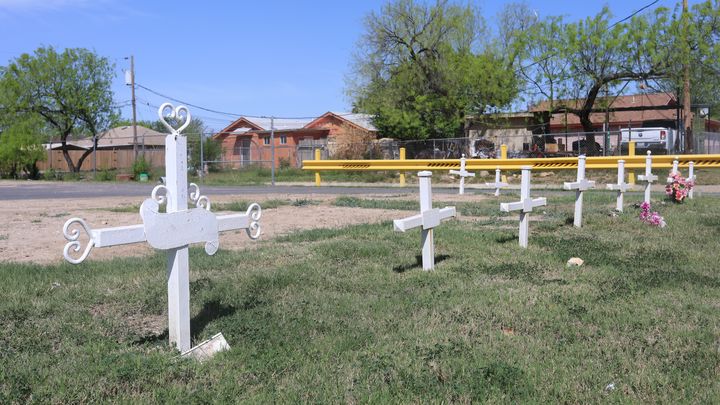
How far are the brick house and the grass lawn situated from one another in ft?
103

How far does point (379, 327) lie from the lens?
497cm

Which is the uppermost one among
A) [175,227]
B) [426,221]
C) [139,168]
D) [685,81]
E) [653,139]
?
[685,81]

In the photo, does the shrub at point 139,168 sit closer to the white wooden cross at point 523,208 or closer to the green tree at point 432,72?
the green tree at point 432,72

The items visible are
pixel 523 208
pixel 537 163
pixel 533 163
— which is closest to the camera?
pixel 523 208

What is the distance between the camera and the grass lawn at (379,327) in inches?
151

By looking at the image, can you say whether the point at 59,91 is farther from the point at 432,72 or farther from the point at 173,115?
the point at 173,115

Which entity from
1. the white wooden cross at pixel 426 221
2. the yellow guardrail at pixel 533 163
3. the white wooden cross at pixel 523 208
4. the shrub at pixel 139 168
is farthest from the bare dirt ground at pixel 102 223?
the shrub at pixel 139 168

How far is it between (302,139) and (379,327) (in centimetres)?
5346

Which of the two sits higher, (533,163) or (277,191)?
(533,163)

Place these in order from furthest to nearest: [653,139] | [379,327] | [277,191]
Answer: [653,139] < [277,191] < [379,327]

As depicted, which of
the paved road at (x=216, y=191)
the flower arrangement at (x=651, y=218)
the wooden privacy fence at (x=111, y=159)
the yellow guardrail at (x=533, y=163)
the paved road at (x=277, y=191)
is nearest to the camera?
the flower arrangement at (x=651, y=218)

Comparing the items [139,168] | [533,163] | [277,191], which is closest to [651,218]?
[533,163]

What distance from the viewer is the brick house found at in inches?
1624

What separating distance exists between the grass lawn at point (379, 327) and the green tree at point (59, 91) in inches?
1653
